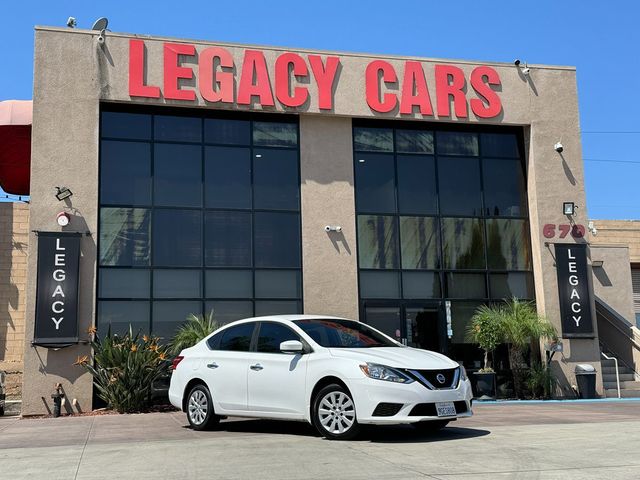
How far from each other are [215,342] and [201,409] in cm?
97

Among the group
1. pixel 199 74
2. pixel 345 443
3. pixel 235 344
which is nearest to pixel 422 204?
pixel 199 74

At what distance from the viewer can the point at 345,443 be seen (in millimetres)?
8539

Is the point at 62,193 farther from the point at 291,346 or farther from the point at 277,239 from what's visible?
the point at 291,346

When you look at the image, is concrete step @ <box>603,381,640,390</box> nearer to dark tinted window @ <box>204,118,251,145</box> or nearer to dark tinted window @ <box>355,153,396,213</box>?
dark tinted window @ <box>355,153,396,213</box>

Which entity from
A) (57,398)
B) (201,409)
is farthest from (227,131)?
(201,409)

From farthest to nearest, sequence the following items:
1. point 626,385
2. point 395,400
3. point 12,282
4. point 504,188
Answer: point 12,282, point 504,188, point 626,385, point 395,400

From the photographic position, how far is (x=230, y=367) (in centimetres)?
1017

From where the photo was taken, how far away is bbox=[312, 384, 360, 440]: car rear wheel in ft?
28.6

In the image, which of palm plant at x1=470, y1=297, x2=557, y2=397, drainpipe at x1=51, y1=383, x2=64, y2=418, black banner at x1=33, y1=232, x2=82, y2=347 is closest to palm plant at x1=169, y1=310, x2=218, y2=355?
black banner at x1=33, y1=232, x2=82, y2=347

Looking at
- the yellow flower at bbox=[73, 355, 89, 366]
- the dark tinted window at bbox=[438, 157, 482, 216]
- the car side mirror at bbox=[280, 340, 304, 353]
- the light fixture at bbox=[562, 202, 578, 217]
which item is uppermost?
the dark tinted window at bbox=[438, 157, 482, 216]

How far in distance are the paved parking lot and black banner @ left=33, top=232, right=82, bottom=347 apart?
3.88 m

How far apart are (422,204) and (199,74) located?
6329 mm

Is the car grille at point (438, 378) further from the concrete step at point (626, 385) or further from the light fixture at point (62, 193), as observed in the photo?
the concrete step at point (626, 385)

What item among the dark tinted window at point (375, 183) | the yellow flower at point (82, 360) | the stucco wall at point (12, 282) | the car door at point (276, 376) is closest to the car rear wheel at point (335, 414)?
the car door at point (276, 376)
